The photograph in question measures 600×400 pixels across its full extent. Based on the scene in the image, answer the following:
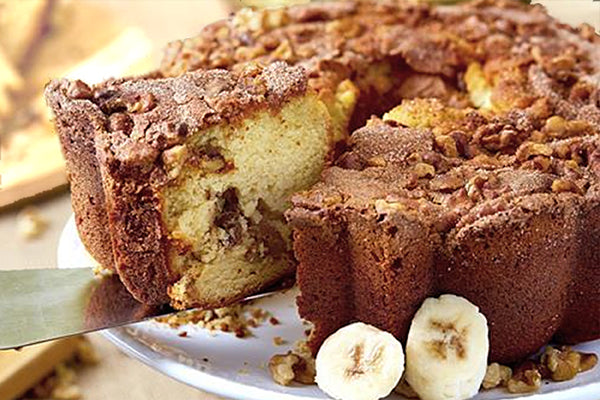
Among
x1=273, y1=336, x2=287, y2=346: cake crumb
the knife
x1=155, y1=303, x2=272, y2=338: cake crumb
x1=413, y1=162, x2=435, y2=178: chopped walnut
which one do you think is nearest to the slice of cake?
x1=413, y1=162, x2=435, y2=178: chopped walnut

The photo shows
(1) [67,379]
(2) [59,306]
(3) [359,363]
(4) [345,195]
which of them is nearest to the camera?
(3) [359,363]

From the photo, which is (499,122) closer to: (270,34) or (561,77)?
(561,77)

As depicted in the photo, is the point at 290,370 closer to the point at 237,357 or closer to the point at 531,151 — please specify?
the point at 237,357

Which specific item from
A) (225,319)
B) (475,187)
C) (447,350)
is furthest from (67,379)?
(475,187)

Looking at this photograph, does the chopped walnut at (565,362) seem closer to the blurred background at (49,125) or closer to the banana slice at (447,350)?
the banana slice at (447,350)

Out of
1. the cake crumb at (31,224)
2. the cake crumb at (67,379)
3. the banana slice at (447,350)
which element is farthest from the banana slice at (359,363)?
the cake crumb at (31,224)

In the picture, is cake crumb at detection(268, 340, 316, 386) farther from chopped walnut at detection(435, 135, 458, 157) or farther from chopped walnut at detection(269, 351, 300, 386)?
chopped walnut at detection(435, 135, 458, 157)
